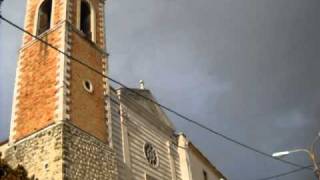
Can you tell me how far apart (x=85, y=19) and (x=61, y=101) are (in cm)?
557

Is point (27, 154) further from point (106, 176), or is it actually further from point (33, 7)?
point (33, 7)

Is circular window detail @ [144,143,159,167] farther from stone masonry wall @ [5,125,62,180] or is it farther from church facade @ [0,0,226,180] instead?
stone masonry wall @ [5,125,62,180]

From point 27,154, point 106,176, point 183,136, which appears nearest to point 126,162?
point 106,176

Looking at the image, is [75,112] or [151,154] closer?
[75,112]

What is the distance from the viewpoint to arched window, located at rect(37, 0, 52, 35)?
62.7 ft

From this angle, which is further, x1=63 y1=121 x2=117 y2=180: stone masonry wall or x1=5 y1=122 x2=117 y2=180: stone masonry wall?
x1=63 y1=121 x2=117 y2=180: stone masonry wall

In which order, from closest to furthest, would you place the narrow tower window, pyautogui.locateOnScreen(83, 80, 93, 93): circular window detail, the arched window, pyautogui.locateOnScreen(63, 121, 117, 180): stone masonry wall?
pyautogui.locateOnScreen(63, 121, 117, 180): stone masonry wall, pyautogui.locateOnScreen(83, 80, 93, 93): circular window detail, the arched window, the narrow tower window

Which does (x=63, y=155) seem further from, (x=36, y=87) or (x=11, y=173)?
(x=36, y=87)

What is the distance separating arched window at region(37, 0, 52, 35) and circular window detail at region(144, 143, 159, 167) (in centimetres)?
646

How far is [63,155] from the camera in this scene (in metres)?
14.3

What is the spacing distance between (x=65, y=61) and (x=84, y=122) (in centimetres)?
229

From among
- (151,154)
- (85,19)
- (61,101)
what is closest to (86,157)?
(61,101)

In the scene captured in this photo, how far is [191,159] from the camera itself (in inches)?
969

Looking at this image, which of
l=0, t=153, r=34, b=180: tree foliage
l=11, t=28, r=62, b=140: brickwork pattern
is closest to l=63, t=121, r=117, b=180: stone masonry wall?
l=11, t=28, r=62, b=140: brickwork pattern
